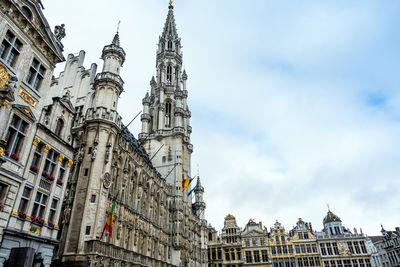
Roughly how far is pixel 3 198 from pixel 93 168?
11992 mm

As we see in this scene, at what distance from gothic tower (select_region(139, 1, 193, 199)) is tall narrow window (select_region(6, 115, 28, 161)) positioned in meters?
30.9

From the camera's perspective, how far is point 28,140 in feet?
60.6

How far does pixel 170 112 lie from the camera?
6431 cm

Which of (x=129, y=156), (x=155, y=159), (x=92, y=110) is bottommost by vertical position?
(x=129, y=156)

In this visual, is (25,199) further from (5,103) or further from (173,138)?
(173,138)

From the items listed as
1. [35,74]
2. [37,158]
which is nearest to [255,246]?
[37,158]

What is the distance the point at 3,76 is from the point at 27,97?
2209mm

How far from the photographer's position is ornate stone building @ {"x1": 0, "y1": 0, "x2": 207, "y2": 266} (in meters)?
17.3

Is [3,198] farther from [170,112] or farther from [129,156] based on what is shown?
[170,112]

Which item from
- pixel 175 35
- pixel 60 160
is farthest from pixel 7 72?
pixel 175 35

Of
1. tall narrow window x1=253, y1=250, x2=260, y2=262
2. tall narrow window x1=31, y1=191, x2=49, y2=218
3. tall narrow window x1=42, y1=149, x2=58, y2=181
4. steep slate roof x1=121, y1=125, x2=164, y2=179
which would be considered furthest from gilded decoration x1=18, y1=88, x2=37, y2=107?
tall narrow window x1=253, y1=250, x2=260, y2=262

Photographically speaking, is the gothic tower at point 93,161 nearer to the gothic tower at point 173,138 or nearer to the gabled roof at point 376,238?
the gothic tower at point 173,138

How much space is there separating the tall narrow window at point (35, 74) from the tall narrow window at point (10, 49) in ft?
4.62

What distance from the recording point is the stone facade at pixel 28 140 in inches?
647
